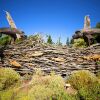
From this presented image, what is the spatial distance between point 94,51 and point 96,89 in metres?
4.56

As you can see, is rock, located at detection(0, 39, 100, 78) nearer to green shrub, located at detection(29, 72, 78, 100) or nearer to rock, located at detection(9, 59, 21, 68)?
rock, located at detection(9, 59, 21, 68)

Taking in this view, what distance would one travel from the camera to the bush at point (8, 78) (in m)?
9.98

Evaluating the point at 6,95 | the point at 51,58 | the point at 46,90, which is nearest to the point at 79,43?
the point at 51,58

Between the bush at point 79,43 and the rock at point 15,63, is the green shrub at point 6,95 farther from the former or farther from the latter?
the bush at point 79,43

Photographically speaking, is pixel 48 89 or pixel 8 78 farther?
pixel 8 78

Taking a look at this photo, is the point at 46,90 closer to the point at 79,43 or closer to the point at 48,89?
the point at 48,89

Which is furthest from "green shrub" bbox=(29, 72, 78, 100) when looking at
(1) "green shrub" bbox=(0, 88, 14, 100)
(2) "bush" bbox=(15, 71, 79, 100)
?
(1) "green shrub" bbox=(0, 88, 14, 100)

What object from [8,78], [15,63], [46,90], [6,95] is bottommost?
[6,95]

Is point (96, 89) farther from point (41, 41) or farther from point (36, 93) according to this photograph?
point (41, 41)

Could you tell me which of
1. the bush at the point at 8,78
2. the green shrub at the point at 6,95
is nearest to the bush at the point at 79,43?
the bush at the point at 8,78

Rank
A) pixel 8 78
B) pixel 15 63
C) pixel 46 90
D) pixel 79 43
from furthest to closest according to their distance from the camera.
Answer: pixel 79 43 → pixel 15 63 → pixel 8 78 → pixel 46 90

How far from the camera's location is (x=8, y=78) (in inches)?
404

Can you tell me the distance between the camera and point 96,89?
773 cm

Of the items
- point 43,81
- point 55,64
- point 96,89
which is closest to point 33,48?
point 55,64
